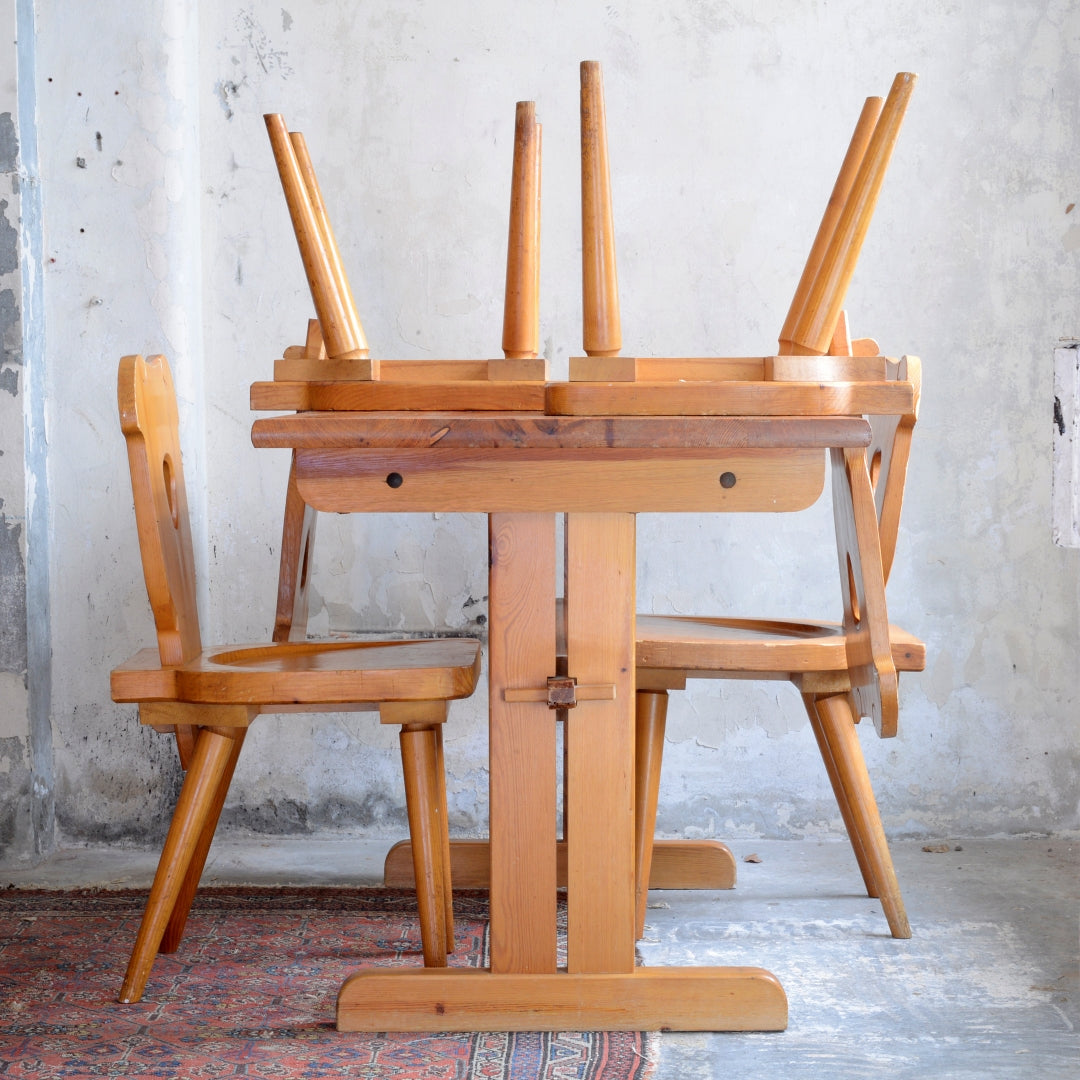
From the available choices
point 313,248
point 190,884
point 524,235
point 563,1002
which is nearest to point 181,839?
point 190,884

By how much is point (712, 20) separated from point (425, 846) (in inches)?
69.0

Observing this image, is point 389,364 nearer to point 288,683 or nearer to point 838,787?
point 288,683

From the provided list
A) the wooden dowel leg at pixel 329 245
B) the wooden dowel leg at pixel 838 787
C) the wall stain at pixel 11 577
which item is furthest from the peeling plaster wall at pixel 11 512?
the wooden dowel leg at pixel 838 787

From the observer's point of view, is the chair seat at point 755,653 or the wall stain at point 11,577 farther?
the wall stain at point 11,577

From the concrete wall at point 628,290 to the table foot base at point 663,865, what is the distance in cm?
33

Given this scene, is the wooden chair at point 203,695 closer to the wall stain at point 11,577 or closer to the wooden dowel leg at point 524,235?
the wooden dowel leg at point 524,235

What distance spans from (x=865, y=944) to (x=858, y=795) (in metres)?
0.24

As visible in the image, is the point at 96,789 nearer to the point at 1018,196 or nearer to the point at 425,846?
the point at 425,846

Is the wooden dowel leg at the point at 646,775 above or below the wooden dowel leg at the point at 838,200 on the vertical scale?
below

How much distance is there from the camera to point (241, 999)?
1795 mm

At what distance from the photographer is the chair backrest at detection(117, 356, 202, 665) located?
1736 millimetres

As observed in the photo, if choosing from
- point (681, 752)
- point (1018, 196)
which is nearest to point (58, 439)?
point (681, 752)

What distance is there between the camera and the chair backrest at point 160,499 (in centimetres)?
174

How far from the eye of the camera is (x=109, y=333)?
101 inches
